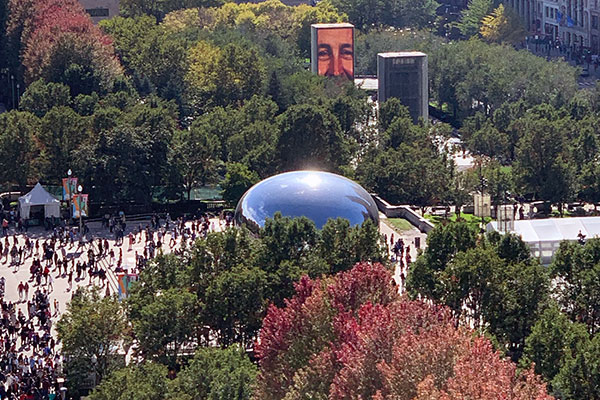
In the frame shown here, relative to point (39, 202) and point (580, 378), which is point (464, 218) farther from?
point (580, 378)

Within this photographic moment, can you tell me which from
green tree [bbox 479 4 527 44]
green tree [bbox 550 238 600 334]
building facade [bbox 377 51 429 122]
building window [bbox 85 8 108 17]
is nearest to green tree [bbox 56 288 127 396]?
green tree [bbox 550 238 600 334]

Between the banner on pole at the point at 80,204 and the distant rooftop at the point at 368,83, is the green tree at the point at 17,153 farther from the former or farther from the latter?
the distant rooftop at the point at 368,83

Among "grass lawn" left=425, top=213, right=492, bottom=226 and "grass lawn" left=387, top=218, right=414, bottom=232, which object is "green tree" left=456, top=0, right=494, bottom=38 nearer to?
"grass lawn" left=425, top=213, right=492, bottom=226

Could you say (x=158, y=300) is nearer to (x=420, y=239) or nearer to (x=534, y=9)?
(x=420, y=239)

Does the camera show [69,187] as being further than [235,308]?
Yes

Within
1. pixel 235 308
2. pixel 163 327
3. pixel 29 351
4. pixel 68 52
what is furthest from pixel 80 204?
pixel 68 52
